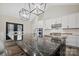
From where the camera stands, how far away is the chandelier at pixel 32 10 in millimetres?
1641

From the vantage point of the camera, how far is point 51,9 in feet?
5.35

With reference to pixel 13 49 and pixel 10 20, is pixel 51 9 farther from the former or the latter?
pixel 13 49

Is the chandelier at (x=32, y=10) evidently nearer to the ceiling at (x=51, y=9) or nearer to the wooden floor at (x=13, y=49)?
the ceiling at (x=51, y=9)

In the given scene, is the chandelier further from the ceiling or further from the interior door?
the interior door

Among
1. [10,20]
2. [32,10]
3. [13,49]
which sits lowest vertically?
[13,49]

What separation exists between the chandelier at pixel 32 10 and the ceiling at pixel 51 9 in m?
0.05

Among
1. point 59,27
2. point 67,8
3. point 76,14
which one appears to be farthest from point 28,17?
point 76,14

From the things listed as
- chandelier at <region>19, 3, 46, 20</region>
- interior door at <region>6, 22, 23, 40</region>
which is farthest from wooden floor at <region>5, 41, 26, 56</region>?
chandelier at <region>19, 3, 46, 20</region>

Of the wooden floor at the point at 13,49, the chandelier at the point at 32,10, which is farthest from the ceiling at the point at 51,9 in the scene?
the wooden floor at the point at 13,49

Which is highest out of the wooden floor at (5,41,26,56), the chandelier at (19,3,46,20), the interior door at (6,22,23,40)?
the chandelier at (19,3,46,20)

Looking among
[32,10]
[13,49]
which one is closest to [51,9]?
[32,10]

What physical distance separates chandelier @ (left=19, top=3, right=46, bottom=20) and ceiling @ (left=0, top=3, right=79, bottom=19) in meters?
0.05

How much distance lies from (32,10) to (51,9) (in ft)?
0.84

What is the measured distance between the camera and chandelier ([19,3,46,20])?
1.64 meters
